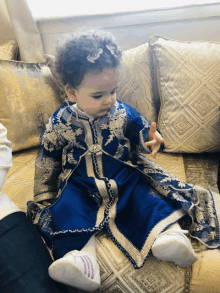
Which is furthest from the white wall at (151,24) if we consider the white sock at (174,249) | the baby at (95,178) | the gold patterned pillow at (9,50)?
the white sock at (174,249)

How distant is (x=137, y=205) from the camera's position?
0.82m

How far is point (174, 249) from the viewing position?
25.4 inches

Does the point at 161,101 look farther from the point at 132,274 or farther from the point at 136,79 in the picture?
the point at 132,274

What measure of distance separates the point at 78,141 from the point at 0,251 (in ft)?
1.43

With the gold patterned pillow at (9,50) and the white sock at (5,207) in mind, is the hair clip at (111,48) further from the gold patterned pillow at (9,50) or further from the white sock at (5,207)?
the gold patterned pillow at (9,50)

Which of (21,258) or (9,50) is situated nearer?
(21,258)

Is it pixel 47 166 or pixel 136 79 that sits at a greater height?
pixel 136 79

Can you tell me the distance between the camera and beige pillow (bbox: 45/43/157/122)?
123cm

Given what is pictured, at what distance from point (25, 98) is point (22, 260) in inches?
33.6

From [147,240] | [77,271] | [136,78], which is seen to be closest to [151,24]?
[136,78]

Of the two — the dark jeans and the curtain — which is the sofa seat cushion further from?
the curtain

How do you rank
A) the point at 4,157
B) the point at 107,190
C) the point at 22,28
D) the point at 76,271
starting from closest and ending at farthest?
1. the point at 76,271
2. the point at 4,157
3. the point at 107,190
4. the point at 22,28

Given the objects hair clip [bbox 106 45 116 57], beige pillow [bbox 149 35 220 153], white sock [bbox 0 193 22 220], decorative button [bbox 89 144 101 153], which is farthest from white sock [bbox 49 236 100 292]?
beige pillow [bbox 149 35 220 153]

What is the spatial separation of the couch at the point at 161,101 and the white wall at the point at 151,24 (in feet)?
0.92
